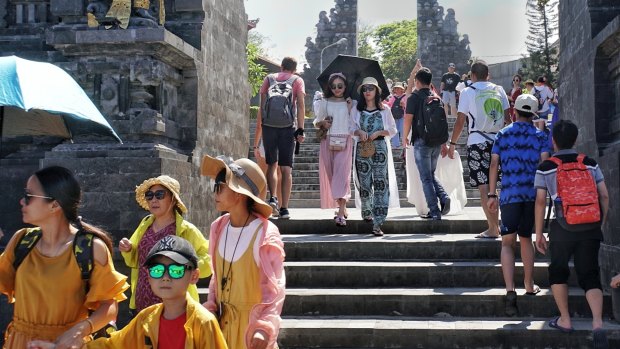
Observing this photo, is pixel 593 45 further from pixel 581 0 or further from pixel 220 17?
pixel 220 17

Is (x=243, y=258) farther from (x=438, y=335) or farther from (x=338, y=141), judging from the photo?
(x=338, y=141)

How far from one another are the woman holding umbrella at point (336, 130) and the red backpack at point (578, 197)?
11.2 feet

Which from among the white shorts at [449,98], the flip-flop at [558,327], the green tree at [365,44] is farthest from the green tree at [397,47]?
the flip-flop at [558,327]

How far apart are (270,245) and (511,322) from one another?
3266 mm

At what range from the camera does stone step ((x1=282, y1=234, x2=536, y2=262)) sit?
8312 millimetres

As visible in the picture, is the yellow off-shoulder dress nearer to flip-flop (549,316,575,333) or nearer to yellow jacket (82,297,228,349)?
yellow jacket (82,297,228,349)

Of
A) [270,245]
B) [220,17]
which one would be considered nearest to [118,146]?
[220,17]

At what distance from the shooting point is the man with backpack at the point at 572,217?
636 cm

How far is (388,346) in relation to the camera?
682 centimetres

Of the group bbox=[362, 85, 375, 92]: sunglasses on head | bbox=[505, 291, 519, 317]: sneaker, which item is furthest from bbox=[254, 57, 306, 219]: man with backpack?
bbox=[505, 291, 519, 317]: sneaker

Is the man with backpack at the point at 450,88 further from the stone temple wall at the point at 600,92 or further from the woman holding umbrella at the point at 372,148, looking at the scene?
the woman holding umbrella at the point at 372,148

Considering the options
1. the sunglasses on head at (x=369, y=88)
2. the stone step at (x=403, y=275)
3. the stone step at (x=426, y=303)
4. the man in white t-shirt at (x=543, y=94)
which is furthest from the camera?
the man in white t-shirt at (x=543, y=94)

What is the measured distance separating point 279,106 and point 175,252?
19.1 feet

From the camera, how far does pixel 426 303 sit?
736cm
